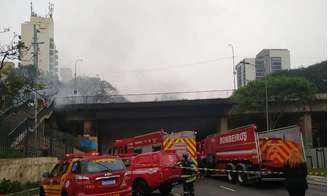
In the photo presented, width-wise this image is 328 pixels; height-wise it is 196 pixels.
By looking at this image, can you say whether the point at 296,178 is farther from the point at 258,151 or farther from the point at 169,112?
the point at 169,112

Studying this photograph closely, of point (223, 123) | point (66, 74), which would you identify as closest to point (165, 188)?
point (223, 123)

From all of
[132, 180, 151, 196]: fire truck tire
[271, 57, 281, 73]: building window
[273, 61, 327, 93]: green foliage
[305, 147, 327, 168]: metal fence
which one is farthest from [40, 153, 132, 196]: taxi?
[271, 57, 281, 73]: building window

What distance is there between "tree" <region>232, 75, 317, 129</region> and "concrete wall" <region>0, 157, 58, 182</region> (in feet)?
114

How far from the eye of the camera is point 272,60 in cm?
8869

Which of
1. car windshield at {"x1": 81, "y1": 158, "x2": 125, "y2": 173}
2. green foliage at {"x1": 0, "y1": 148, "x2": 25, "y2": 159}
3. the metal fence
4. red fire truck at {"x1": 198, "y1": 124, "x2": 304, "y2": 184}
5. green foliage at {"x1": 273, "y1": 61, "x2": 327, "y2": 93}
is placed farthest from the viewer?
green foliage at {"x1": 273, "y1": 61, "x2": 327, "y2": 93}

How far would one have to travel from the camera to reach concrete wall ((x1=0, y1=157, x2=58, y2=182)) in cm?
2069

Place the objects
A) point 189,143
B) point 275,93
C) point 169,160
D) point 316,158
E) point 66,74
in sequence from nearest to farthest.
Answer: point 169,160, point 189,143, point 316,158, point 275,93, point 66,74

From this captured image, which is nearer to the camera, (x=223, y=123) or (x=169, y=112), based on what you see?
(x=169, y=112)

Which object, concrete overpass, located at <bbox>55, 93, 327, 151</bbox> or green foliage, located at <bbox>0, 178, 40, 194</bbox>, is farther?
concrete overpass, located at <bbox>55, 93, 327, 151</bbox>

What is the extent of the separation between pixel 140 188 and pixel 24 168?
21.4 ft

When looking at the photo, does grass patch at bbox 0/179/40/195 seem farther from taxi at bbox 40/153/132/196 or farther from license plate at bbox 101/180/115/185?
license plate at bbox 101/180/115/185

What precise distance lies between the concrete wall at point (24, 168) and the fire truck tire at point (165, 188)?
6388 millimetres

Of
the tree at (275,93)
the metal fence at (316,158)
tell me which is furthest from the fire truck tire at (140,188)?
the tree at (275,93)

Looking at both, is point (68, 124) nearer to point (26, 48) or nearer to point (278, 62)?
point (278, 62)
